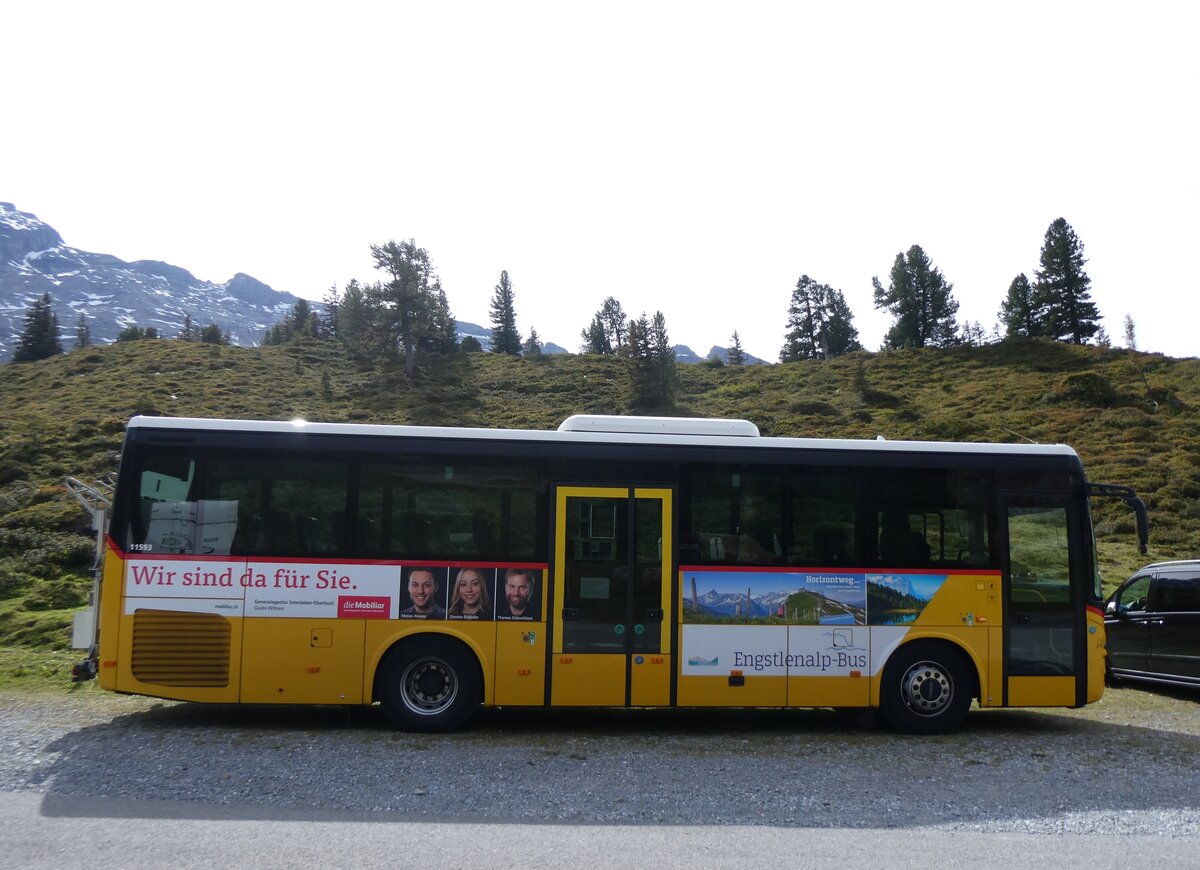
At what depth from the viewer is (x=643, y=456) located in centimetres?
1080

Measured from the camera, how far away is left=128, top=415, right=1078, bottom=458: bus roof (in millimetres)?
10523

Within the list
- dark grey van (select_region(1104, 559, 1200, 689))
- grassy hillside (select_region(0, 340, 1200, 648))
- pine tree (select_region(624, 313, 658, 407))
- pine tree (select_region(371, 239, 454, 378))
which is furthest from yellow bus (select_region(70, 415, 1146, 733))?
pine tree (select_region(371, 239, 454, 378))

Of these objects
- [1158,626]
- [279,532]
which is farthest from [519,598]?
[1158,626]

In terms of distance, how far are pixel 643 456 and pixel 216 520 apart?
4810 mm

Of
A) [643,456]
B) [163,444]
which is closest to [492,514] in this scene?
[643,456]

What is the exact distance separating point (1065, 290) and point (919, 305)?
11269 millimetres

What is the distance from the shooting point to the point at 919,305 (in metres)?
80.6

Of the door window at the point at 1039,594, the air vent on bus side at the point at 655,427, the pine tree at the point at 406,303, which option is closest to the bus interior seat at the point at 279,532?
the air vent on bus side at the point at 655,427

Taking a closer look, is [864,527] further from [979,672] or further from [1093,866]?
[1093,866]

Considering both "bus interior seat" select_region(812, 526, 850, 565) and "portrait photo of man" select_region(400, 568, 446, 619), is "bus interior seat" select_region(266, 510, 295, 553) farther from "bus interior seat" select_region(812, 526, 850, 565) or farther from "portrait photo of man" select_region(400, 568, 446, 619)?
"bus interior seat" select_region(812, 526, 850, 565)

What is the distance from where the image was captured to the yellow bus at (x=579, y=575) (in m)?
10.3

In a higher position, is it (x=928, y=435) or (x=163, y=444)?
(x=928, y=435)

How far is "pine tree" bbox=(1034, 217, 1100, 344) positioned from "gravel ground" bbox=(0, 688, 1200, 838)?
7040 cm

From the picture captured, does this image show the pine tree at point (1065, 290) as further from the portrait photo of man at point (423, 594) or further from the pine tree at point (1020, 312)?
the portrait photo of man at point (423, 594)
